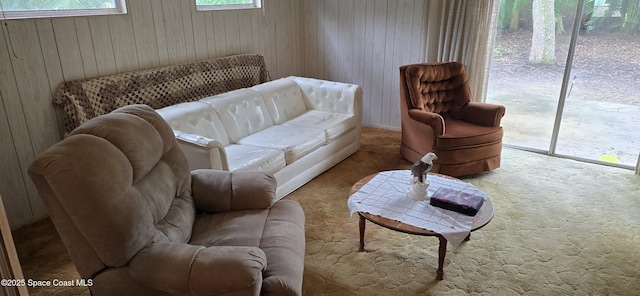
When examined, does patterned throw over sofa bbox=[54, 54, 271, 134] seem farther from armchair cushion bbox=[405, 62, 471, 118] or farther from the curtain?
the curtain

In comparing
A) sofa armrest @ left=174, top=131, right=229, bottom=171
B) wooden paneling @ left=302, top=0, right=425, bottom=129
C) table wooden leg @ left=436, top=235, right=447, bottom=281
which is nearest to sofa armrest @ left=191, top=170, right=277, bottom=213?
sofa armrest @ left=174, top=131, right=229, bottom=171

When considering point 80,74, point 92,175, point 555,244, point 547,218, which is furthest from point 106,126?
point 547,218

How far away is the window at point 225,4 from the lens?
3805 mm

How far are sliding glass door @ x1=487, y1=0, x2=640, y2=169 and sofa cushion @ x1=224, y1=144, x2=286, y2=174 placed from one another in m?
2.48

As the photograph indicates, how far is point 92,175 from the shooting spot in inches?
59.9

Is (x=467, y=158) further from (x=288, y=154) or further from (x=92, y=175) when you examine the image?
(x=92, y=175)

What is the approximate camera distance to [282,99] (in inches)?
154

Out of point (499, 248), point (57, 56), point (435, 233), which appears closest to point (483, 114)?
point (499, 248)

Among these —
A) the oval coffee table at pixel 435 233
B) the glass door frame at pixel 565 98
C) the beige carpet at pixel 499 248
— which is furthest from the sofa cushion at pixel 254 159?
the glass door frame at pixel 565 98

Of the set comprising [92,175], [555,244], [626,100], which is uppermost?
[92,175]

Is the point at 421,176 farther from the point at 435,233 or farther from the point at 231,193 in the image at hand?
the point at 231,193

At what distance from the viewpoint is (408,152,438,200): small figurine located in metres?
2.36

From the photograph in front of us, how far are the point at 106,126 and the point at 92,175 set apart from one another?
0.94 feet

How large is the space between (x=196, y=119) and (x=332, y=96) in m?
1.40
